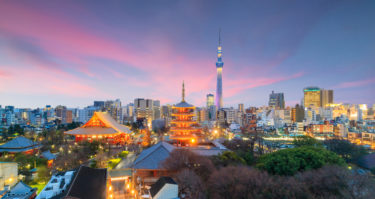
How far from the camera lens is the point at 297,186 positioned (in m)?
10.5

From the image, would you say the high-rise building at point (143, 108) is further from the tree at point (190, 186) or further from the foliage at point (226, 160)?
the tree at point (190, 186)

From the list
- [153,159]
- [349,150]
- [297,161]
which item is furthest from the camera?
[349,150]

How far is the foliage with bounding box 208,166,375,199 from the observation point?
10094mm

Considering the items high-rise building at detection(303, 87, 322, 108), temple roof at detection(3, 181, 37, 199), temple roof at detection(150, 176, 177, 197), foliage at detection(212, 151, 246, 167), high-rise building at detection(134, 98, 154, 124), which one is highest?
high-rise building at detection(303, 87, 322, 108)

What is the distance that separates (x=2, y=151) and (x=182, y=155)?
23880mm

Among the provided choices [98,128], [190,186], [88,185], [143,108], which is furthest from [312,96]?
[88,185]

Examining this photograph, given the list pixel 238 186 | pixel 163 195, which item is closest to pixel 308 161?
pixel 238 186

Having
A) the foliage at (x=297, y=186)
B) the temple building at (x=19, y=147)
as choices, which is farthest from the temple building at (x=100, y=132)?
the foliage at (x=297, y=186)

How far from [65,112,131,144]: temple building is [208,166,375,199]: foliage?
985 inches

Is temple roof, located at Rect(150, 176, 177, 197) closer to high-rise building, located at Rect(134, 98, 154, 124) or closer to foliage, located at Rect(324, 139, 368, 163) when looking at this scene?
foliage, located at Rect(324, 139, 368, 163)

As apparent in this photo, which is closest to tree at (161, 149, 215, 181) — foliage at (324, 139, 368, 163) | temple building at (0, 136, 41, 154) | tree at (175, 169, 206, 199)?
tree at (175, 169, 206, 199)

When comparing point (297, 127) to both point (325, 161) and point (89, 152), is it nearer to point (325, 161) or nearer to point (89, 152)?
point (325, 161)

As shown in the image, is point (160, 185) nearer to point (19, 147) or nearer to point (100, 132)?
point (19, 147)

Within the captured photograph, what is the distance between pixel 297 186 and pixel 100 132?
1207 inches
